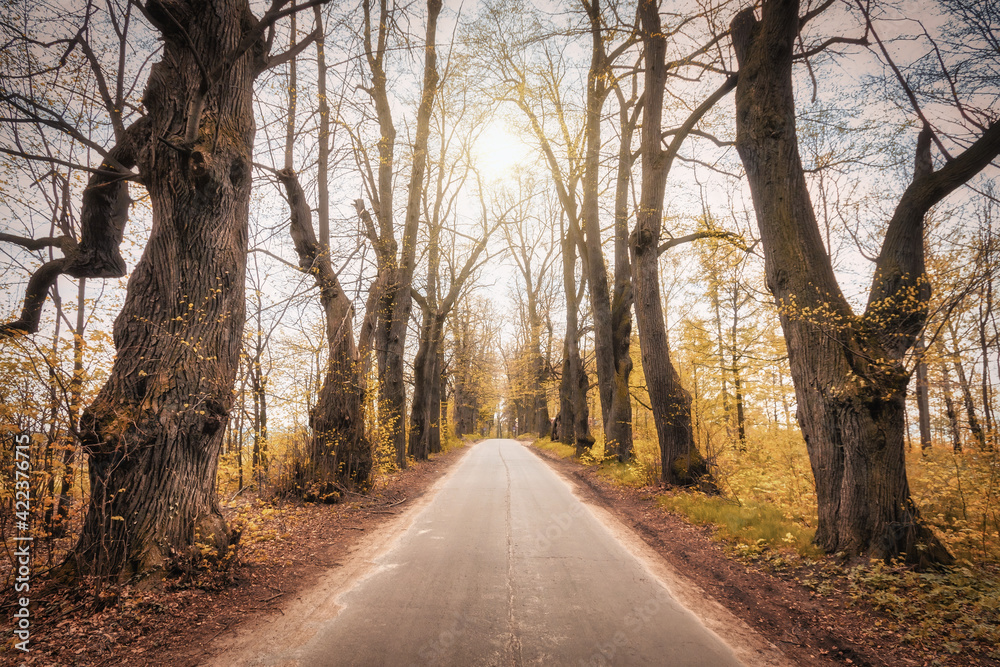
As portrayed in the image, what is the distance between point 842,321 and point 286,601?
20.4 ft

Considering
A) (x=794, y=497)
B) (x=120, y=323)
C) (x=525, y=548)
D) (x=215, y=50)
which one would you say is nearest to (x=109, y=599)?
(x=120, y=323)

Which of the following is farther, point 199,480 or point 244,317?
point 244,317

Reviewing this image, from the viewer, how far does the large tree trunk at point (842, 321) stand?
3990 millimetres

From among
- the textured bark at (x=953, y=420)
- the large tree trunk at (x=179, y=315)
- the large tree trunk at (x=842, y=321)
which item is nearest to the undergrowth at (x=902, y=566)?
the large tree trunk at (x=842, y=321)

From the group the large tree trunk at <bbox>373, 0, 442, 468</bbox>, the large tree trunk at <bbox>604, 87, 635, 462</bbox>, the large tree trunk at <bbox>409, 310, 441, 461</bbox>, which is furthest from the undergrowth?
the large tree trunk at <bbox>409, 310, 441, 461</bbox>

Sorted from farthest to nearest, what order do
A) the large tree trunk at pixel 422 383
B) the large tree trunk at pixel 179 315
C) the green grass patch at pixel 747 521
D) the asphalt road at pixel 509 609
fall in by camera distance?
1. the large tree trunk at pixel 422 383
2. the green grass patch at pixel 747 521
3. the large tree trunk at pixel 179 315
4. the asphalt road at pixel 509 609

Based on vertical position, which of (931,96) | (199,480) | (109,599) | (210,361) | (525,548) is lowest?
(525,548)

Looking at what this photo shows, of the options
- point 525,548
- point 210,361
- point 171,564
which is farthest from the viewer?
point 525,548

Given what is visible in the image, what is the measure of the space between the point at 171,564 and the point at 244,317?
7.64ft

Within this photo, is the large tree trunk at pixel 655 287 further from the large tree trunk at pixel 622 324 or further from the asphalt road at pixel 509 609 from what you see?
the asphalt road at pixel 509 609

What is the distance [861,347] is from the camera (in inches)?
170

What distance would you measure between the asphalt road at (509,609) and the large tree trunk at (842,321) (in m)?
2.25

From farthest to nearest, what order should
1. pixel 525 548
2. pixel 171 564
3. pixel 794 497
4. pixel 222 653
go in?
pixel 794 497
pixel 525 548
pixel 171 564
pixel 222 653

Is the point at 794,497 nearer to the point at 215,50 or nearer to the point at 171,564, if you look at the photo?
the point at 171,564
